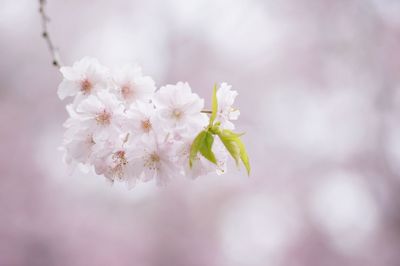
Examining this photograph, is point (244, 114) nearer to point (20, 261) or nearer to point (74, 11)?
point (74, 11)

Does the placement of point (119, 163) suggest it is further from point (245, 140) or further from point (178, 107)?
point (245, 140)

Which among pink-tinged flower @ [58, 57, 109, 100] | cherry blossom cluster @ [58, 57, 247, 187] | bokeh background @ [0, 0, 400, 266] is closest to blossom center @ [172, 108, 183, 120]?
cherry blossom cluster @ [58, 57, 247, 187]

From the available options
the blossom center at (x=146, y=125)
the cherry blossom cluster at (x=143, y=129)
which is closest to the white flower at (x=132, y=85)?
the cherry blossom cluster at (x=143, y=129)

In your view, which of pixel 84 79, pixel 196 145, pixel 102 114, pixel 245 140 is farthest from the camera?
pixel 245 140

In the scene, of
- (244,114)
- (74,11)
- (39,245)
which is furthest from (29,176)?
(244,114)

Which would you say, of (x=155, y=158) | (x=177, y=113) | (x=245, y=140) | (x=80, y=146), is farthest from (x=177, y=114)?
(x=245, y=140)

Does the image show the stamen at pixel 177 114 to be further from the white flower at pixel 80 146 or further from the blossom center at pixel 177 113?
the white flower at pixel 80 146

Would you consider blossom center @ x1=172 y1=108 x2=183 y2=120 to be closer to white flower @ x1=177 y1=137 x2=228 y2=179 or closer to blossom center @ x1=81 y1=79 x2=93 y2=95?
white flower @ x1=177 y1=137 x2=228 y2=179
